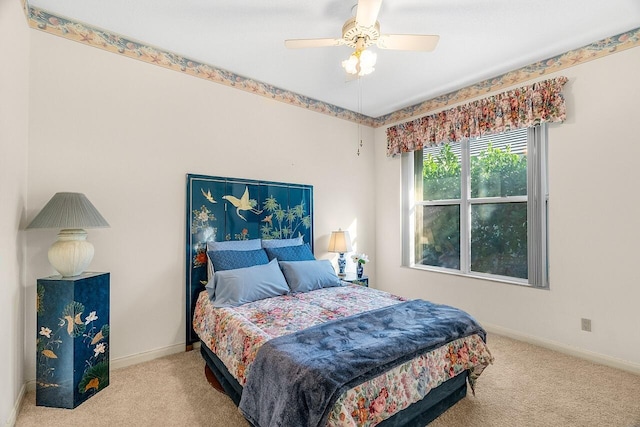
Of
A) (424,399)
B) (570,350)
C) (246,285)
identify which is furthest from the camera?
(570,350)

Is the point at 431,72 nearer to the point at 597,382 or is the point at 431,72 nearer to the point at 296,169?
the point at 296,169

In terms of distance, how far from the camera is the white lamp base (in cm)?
209

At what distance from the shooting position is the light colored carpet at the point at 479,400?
6.25ft

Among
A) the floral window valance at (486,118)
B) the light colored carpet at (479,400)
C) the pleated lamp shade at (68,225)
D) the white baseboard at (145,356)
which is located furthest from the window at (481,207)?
the pleated lamp shade at (68,225)

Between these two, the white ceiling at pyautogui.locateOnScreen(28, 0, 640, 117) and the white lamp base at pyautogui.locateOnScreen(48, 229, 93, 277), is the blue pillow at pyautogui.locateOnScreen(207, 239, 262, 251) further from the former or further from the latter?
the white ceiling at pyautogui.locateOnScreen(28, 0, 640, 117)

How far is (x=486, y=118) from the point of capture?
3340mm

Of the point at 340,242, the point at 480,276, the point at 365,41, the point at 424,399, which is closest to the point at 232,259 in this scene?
the point at 340,242

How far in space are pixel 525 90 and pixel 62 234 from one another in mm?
4167

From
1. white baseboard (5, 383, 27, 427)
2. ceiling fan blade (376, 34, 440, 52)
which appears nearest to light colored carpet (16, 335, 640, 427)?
white baseboard (5, 383, 27, 427)

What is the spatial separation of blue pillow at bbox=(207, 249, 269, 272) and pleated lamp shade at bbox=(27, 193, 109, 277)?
3.01 ft

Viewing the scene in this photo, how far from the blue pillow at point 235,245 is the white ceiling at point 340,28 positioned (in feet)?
5.78

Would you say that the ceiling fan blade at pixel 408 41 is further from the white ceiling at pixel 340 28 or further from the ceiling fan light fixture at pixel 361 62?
the white ceiling at pixel 340 28

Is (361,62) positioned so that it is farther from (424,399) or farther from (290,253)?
(424,399)

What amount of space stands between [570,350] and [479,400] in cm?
136
